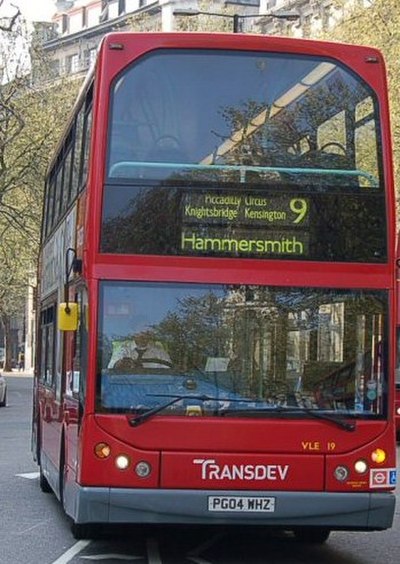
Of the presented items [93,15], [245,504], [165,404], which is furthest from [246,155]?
[93,15]

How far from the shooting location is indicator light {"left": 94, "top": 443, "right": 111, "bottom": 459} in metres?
9.50

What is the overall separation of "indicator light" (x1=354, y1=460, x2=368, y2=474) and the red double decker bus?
0.02 metres

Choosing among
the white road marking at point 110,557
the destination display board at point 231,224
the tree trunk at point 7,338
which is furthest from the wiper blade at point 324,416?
the tree trunk at point 7,338

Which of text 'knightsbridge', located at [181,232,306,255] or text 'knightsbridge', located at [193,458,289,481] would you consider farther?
text 'knightsbridge', located at [181,232,306,255]

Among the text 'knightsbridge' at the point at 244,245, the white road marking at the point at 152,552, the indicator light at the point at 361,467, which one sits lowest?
the white road marking at the point at 152,552

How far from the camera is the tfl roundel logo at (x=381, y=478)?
9672 millimetres

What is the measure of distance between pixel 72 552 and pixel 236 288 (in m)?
2.81

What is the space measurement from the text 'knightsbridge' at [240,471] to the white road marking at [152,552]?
118 cm

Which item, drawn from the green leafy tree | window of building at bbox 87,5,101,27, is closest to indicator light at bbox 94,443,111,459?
the green leafy tree

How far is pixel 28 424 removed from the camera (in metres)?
31.2

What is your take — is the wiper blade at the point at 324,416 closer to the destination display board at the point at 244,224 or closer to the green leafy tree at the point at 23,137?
the destination display board at the point at 244,224

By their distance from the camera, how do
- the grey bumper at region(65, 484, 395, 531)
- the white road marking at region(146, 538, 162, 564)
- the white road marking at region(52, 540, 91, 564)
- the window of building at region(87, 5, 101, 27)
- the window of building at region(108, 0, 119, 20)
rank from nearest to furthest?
the grey bumper at region(65, 484, 395, 531) < the white road marking at region(52, 540, 91, 564) < the white road marking at region(146, 538, 162, 564) < the window of building at region(108, 0, 119, 20) < the window of building at region(87, 5, 101, 27)

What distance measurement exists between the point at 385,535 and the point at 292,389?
348 cm

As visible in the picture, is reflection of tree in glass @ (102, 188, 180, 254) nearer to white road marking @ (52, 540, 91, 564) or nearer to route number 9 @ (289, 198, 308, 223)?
route number 9 @ (289, 198, 308, 223)
